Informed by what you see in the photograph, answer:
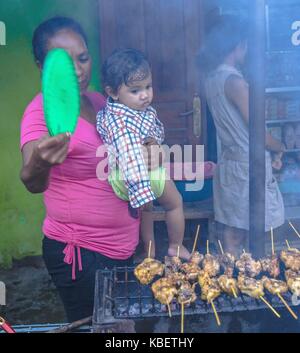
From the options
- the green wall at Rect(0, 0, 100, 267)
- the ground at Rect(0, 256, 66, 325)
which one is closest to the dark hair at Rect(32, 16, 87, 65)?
the green wall at Rect(0, 0, 100, 267)

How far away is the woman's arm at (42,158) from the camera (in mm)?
2029

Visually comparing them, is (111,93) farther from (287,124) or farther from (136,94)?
(287,124)

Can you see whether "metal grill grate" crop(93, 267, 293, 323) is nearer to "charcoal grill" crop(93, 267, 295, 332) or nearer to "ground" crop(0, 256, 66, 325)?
"charcoal grill" crop(93, 267, 295, 332)

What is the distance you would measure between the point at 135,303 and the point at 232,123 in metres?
1.89

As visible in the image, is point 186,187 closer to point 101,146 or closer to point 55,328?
point 101,146

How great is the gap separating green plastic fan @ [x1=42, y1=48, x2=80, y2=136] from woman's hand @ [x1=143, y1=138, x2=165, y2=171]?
0.85 m

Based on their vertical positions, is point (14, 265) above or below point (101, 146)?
below

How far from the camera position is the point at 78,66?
2482mm

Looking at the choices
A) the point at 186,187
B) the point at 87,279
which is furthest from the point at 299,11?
the point at 87,279

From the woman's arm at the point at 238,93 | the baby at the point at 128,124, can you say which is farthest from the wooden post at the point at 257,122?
the woman's arm at the point at 238,93

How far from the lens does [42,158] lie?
2.08 metres

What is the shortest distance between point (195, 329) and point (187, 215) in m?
2.31

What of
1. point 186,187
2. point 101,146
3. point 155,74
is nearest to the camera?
point 101,146
